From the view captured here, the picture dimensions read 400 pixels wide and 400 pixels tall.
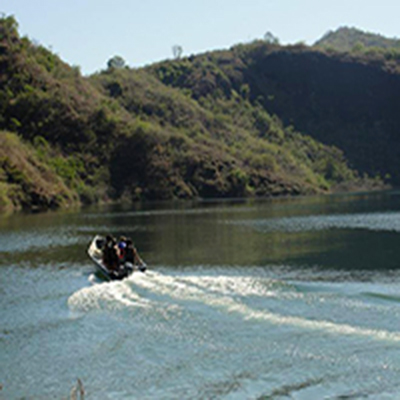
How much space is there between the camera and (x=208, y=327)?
78.6ft

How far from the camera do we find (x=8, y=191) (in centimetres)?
11056

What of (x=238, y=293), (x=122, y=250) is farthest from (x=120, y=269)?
(x=238, y=293)

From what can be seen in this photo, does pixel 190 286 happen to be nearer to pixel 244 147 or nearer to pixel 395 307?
pixel 395 307

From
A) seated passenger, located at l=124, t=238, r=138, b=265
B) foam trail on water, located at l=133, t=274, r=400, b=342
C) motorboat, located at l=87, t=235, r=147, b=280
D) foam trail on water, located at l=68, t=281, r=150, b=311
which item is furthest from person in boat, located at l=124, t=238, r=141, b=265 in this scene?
foam trail on water, located at l=68, t=281, r=150, b=311

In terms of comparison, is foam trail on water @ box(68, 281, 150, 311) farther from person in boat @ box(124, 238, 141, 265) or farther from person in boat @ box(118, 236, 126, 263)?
person in boat @ box(118, 236, 126, 263)

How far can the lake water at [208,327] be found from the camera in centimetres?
1847

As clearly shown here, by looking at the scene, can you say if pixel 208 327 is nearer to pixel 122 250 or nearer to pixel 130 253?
pixel 130 253

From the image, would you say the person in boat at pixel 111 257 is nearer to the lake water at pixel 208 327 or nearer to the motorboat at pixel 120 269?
the motorboat at pixel 120 269

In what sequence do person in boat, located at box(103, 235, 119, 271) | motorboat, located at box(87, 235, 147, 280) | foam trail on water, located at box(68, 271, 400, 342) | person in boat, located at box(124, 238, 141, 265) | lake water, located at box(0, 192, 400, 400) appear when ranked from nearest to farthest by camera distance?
lake water, located at box(0, 192, 400, 400), foam trail on water, located at box(68, 271, 400, 342), motorboat, located at box(87, 235, 147, 280), person in boat, located at box(103, 235, 119, 271), person in boat, located at box(124, 238, 141, 265)

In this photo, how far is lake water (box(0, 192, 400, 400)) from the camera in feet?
60.6

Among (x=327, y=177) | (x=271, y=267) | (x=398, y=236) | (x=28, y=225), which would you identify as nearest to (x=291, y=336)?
(x=271, y=267)

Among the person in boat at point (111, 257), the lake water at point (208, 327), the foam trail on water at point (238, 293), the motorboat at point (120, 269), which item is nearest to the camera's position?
the lake water at point (208, 327)

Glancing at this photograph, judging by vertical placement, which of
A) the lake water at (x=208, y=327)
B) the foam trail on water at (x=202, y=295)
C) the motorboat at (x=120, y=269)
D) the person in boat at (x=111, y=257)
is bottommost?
the lake water at (x=208, y=327)

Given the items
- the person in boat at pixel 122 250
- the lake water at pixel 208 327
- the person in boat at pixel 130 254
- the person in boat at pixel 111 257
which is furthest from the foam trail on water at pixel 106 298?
the person in boat at pixel 122 250
